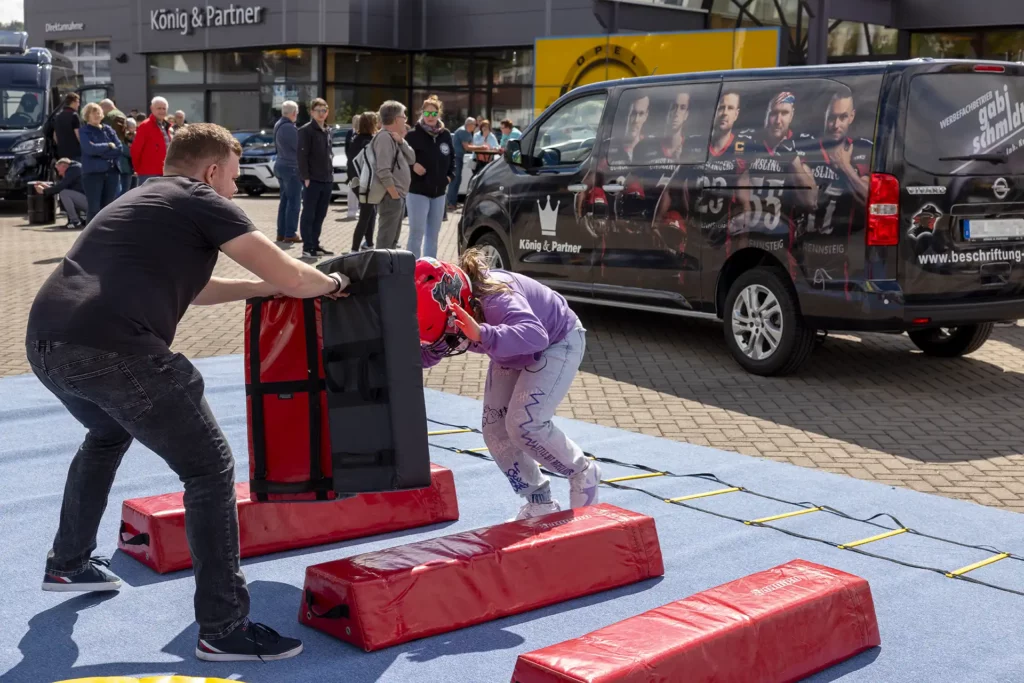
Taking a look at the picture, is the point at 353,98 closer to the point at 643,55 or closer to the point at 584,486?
the point at 643,55

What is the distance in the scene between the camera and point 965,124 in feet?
26.5

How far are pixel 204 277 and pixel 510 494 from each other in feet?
7.88

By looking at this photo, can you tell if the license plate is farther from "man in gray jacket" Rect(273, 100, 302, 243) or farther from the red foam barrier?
"man in gray jacket" Rect(273, 100, 302, 243)

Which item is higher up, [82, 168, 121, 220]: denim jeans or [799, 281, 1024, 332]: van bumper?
[82, 168, 121, 220]: denim jeans

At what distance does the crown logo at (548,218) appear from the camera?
10.2m

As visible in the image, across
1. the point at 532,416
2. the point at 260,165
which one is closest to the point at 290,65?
the point at 260,165

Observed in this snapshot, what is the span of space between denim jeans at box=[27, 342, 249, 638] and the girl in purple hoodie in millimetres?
889

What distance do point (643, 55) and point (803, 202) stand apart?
1083cm

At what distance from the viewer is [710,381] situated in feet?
29.0

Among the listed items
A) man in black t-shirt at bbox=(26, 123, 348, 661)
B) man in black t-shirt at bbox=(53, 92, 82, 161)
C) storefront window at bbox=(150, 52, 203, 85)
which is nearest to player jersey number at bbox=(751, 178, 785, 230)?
man in black t-shirt at bbox=(26, 123, 348, 661)

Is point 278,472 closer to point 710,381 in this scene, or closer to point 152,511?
point 152,511

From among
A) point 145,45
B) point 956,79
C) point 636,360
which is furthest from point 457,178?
point 145,45

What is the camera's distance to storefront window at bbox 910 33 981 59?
84.2 feet

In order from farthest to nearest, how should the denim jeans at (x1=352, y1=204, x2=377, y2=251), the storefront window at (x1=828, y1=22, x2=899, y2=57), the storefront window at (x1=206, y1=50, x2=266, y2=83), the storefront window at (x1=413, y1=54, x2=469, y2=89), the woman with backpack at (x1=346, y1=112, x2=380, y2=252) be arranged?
the storefront window at (x1=206, y1=50, x2=266, y2=83) < the storefront window at (x1=413, y1=54, x2=469, y2=89) < the storefront window at (x1=828, y1=22, x2=899, y2=57) < the denim jeans at (x1=352, y1=204, x2=377, y2=251) < the woman with backpack at (x1=346, y1=112, x2=380, y2=252)
